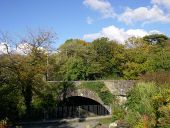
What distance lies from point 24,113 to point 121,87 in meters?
8.18

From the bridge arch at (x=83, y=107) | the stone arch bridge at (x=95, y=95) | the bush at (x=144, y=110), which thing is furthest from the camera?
the bridge arch at (x=83, y=107)

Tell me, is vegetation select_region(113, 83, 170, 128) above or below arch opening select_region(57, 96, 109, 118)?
above

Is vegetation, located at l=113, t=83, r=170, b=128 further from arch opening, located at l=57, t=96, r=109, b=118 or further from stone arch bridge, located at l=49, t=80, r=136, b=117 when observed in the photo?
arch opening, located at l=57, t=96, r=109, b=118

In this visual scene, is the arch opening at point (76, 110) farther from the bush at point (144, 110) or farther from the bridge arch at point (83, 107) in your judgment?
the bush at point (144, 110)

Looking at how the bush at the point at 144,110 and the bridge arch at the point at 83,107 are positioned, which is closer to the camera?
the bush at the point at 144,110

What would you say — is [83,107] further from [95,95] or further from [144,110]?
[144,110]

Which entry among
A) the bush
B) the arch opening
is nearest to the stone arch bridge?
the arch opening

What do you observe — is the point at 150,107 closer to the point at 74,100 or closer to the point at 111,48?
the point at 74,100

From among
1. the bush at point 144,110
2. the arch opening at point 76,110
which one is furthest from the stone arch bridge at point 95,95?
the bush at point 144,110

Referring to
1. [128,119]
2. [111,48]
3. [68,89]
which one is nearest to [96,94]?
[68,89]

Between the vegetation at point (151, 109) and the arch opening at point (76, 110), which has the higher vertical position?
the vegetation at point (151, 109)

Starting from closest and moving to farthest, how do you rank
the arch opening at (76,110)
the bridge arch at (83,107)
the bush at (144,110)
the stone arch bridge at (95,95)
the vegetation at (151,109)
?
the vegetation at (151,109), the bush at (144,110), the stone arch bridge at (95,95), the bridge arch at (83,107), the arch opening at (76,110)

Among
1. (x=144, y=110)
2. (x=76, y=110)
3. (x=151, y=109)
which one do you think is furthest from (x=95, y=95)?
(x=151, y=109)

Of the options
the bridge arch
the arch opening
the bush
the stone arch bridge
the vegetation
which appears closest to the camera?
the vegetation
